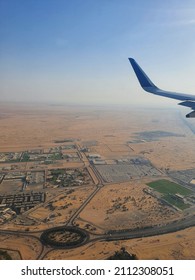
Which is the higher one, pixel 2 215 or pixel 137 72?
pixel 137 72

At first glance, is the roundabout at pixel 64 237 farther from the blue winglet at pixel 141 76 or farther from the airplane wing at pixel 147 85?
the blue winglet at pixel 141 76

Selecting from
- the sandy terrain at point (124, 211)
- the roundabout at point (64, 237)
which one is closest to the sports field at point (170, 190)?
the sandy terrain at point (124, 211)

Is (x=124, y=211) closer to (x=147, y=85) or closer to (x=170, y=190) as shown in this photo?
(x=170, y=190)

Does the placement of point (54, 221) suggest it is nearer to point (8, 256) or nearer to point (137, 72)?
point (8, 256)

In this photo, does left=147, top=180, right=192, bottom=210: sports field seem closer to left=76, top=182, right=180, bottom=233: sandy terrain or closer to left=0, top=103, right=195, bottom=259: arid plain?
left=0, top=103, right=195, bottom=259: arid plain

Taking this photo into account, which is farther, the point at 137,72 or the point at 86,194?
the point at 86,194
